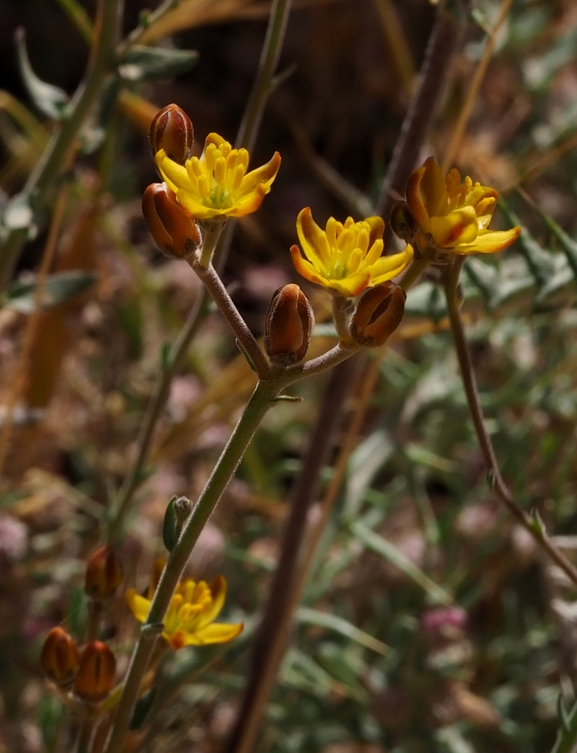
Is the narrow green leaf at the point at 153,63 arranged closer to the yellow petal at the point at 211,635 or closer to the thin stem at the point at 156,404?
the thin stem at the point at 156,404

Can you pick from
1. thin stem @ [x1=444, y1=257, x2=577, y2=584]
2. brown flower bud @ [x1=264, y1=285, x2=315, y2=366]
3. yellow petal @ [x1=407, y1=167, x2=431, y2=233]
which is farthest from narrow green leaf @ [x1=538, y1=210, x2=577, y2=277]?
brown flower bud @ [x1=264, y1=285, x2=315, y2=366]

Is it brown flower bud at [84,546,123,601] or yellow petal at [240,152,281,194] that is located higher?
yellow petal at [240,152,281,194]

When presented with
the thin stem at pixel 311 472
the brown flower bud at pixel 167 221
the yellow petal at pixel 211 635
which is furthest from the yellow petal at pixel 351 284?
the thin stem at pixel 311 472

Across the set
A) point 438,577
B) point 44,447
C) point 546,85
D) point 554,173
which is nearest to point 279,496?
point 438,577

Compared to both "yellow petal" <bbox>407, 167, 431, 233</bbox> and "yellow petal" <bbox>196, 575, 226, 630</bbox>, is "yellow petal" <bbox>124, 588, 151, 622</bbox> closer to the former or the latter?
"yellow petal" <bbox>196, 575, 226, 630</bbox>

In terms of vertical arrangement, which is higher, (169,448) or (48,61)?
(48,61)

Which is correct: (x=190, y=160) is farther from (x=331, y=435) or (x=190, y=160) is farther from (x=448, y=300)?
(x=331, y=435)
